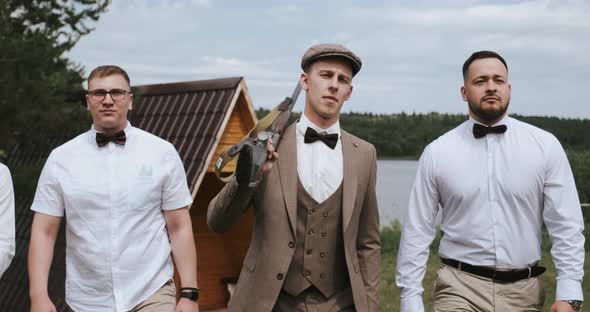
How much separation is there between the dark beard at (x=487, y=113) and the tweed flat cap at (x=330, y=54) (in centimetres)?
81

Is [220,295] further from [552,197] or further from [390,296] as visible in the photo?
[552,197]

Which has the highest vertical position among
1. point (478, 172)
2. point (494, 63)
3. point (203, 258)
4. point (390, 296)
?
point (494, 63)

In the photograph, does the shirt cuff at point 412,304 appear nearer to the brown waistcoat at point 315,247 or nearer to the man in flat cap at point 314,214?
the man in flat cap at point 314,214

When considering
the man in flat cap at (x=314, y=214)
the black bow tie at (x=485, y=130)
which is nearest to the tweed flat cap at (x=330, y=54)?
the man in flat cap at (x=314, y=214)

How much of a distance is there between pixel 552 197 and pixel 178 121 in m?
8.95

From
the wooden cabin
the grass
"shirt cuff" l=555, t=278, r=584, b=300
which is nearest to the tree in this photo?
the wooden cabin

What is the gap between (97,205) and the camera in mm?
4336

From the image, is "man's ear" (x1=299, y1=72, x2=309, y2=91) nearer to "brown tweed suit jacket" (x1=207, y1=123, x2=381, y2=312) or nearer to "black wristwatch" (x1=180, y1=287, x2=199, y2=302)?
"brown tweed suit jacket" (x1=207, y1=123, x2=381, y2=312)

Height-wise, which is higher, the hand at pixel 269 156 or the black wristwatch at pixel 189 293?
the hand at pixel 269 156

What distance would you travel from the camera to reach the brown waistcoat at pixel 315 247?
4.27 metres

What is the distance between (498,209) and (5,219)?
2.92m

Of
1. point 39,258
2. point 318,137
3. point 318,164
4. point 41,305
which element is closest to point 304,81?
point 318,137

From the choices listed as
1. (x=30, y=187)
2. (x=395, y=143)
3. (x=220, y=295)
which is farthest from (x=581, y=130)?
(x=30, y=187)

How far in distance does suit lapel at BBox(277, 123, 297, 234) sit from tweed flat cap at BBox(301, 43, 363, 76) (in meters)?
0.44
